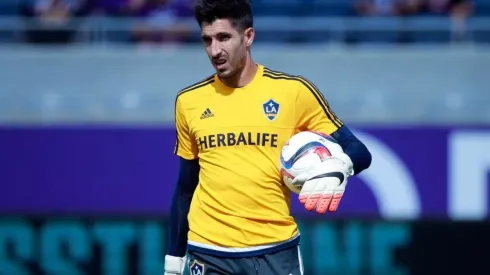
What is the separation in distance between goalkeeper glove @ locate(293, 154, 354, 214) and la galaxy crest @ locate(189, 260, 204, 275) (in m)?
0.56

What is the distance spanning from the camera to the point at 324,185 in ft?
12.9

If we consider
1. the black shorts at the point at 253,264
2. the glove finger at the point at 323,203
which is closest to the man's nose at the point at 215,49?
the glove finger at the point at 323,203

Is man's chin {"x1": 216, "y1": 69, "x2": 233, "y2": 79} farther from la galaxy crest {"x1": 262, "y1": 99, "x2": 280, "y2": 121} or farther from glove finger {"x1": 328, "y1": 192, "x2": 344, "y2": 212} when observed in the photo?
glove finger {"x1": 328, "y1": 192, "x2": 344, "y2": 212}

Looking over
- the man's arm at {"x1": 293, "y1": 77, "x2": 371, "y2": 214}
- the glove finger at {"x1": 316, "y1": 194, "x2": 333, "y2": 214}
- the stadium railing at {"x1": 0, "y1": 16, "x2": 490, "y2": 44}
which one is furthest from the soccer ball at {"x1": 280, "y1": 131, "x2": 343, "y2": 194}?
the stadium railing at {"x1": 0, "y1": 16, "x2": 490, "y2": 44}

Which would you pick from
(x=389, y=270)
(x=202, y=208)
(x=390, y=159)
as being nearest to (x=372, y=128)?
(x=390, y=159)

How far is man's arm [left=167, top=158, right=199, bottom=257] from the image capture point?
14.3ft

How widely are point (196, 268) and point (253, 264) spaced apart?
262 mm

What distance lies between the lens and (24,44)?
10.0 m

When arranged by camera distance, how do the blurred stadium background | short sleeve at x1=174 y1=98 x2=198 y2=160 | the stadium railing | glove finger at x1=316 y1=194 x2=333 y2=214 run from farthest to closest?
the stadium railing
the blurred stadium background
short sleeve at x1=174 y1=98 x2=198 y2=160
glove finger at x1=316 y1=194 x2=333 y2=214

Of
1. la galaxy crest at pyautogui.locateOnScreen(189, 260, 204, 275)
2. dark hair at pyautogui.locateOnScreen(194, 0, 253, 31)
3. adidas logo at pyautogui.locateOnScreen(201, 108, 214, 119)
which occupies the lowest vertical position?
la galaxy crest at pyautogui.locateOnScreen(189, 260, 204, 275)

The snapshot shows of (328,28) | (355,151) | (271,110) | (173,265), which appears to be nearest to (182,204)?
(173,265)

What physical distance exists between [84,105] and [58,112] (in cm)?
25

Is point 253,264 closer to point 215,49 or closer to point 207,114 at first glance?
point 207,114

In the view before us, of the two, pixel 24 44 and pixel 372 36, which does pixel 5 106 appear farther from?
pixel 372 36
